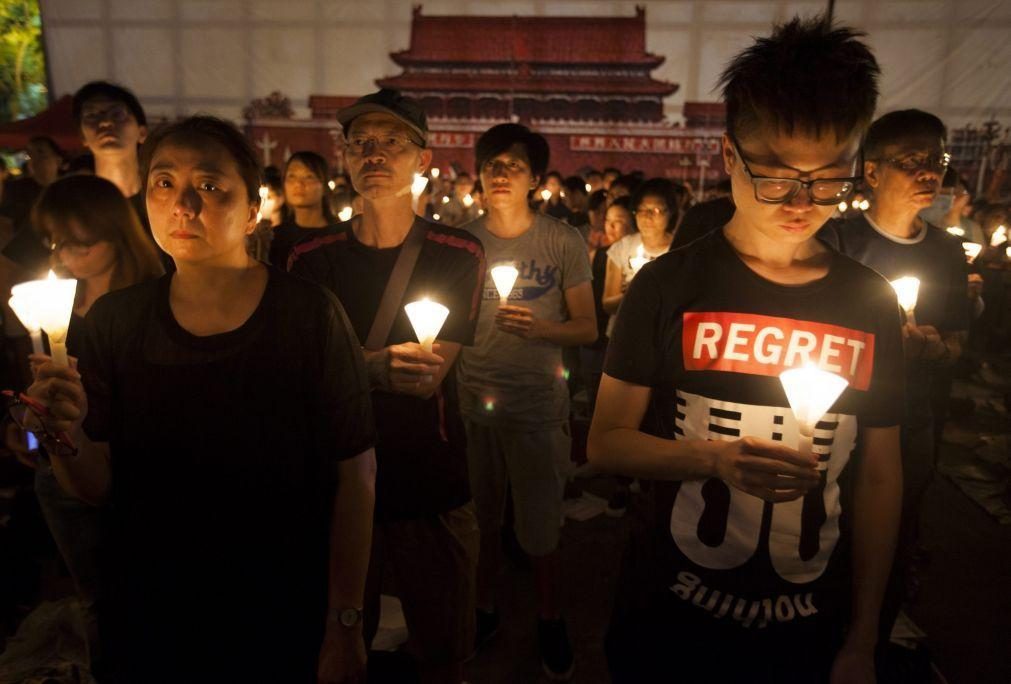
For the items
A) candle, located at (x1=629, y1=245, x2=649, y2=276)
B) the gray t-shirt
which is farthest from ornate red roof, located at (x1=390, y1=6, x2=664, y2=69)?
the gray t-shirt

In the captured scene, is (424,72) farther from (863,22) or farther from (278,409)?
(278,409)

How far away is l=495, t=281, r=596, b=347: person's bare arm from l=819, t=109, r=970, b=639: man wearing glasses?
4.03 feet

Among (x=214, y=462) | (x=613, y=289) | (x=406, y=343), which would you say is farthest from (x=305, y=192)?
(x=214, y=462)

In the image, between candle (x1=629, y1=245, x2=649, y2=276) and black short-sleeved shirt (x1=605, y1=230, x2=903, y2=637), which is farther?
candle (x1=629, y1=245, x2=649, y2=276)

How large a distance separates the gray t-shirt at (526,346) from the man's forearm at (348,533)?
160cm

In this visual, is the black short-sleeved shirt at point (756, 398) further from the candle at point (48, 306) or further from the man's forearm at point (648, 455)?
the candle at point (48, 306)

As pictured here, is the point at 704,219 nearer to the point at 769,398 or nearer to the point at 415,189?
the point at 415,189

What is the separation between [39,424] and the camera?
1.50 metres

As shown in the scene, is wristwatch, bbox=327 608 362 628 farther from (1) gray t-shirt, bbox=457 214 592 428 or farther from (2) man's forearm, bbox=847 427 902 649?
(1) gray t-shirt, bbox=457 214 592 428

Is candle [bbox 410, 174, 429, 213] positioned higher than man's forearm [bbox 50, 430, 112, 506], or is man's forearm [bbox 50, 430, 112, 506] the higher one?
candle [bbox 410, 174, 429, 213]

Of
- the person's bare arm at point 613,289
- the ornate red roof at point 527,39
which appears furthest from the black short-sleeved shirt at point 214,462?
the ornate red roof at point 527,39

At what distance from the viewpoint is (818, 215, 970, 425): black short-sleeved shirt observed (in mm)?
3045

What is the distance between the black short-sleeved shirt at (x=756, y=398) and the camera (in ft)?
5.41

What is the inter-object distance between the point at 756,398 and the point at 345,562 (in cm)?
120
